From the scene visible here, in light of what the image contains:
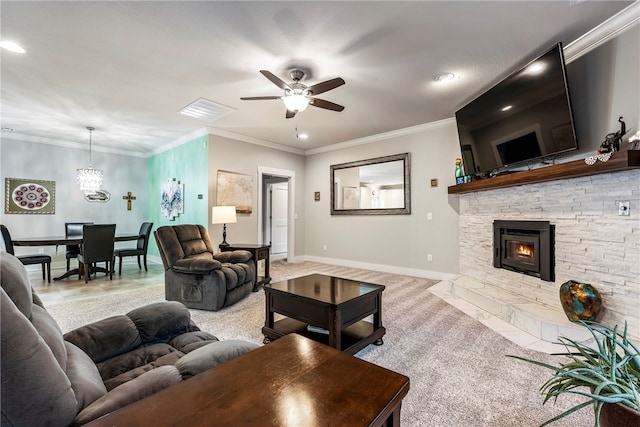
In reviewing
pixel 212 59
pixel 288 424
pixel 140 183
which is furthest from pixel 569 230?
pixel 140 183

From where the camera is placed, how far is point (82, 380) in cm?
92

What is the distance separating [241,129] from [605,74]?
462cm

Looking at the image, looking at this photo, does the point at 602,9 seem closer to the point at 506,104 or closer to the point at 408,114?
the point at 506,104

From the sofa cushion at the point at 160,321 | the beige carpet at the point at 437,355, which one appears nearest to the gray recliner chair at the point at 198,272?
the beige carpet at the point at 437,355

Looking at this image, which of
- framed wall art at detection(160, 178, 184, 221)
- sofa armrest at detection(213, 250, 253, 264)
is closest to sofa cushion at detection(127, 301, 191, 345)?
sofa armrest at detection(213, 250, 253, 264)

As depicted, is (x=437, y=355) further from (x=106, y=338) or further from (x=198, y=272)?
(x=198, y=272)

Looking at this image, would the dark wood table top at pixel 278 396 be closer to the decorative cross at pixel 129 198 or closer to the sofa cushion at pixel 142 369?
→ the sofa cushion at pixel 142 369

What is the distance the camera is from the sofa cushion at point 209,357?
1.03 m

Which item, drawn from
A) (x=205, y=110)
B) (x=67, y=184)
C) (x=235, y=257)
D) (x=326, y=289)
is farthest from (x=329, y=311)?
(x=67, y=184)

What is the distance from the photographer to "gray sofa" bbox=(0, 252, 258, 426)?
68 cm

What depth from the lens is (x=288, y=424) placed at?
727 mm

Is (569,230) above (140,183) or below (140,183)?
below

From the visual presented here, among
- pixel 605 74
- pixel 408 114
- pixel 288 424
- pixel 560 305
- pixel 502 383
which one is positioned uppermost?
pixel 408 114

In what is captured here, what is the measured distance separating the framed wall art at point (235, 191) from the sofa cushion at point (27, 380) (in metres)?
4.45
